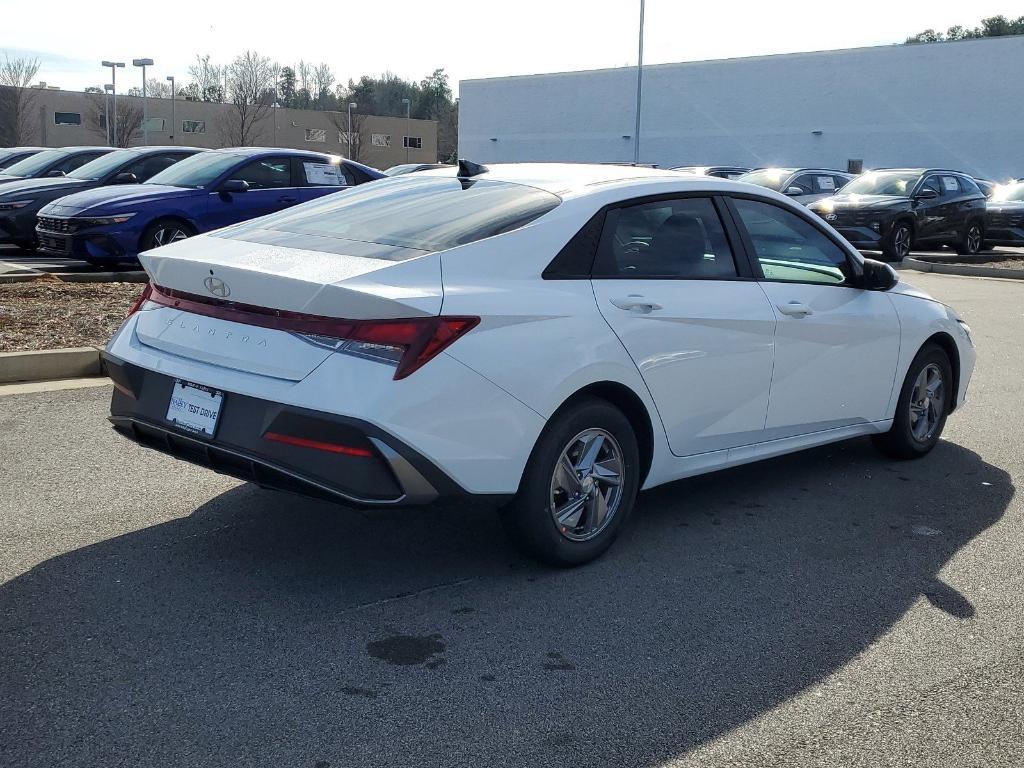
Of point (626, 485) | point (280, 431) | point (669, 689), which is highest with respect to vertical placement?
point (280, 431)

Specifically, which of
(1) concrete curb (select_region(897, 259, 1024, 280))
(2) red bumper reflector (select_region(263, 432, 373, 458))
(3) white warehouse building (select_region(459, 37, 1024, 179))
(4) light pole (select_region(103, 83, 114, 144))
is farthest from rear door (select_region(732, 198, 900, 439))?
(4) light pole (select_region(103, 83, 114, 144))

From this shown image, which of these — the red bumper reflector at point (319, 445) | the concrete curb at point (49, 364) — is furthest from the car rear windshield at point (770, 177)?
the red bumper reflector at point (319, 445)

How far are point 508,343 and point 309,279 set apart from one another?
74 cm

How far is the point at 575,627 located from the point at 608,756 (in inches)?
35.6

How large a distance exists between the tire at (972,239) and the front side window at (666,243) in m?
18.4

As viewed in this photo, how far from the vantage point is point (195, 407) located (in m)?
4.12

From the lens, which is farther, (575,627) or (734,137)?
(734,137)

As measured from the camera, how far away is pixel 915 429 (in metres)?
6.52

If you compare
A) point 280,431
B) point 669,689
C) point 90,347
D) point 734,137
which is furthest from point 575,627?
point 734,137

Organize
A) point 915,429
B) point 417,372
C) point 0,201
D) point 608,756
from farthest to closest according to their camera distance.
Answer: point 0,201 → point 915,429 → point 417,372 → point 608,756

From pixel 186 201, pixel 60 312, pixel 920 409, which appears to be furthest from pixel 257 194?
pixel 920 409

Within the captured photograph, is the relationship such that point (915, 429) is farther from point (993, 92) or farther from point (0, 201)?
point (993, 92)

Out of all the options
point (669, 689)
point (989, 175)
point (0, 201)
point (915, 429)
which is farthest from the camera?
point (989, 175)

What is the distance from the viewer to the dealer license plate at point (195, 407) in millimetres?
4047
